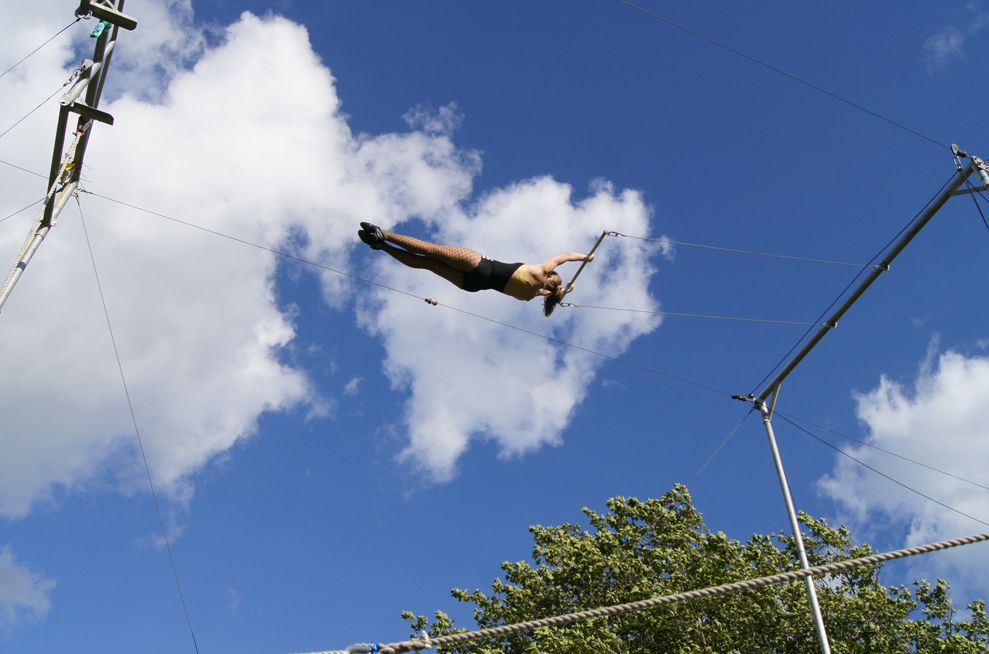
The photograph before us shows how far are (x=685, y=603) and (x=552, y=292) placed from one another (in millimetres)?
10788

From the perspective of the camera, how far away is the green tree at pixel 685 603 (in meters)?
16.0

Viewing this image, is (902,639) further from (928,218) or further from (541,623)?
(541,623)

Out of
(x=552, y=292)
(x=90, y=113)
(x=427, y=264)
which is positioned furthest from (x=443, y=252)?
(x=90, y=113)

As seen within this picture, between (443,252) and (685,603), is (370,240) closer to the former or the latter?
(443,252)

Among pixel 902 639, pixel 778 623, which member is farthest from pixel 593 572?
pixel 902 639

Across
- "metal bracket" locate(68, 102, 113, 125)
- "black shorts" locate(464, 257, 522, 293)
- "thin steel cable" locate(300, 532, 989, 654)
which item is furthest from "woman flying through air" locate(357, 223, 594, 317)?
"thin steel cable" locate(300, 532, 989, 654)

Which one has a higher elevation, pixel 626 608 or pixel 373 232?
pixel 373 232

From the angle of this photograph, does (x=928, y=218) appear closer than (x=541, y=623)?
No

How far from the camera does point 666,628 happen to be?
1609 cm

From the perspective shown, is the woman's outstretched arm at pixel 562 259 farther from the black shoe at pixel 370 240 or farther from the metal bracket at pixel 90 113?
the metal bracket at pixel 90 113

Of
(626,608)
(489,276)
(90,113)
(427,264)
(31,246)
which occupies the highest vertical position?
(90,113)

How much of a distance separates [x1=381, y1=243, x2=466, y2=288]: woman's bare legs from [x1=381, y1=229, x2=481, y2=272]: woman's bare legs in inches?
1.6

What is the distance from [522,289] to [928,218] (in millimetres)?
4552

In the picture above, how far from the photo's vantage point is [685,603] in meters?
16.4
